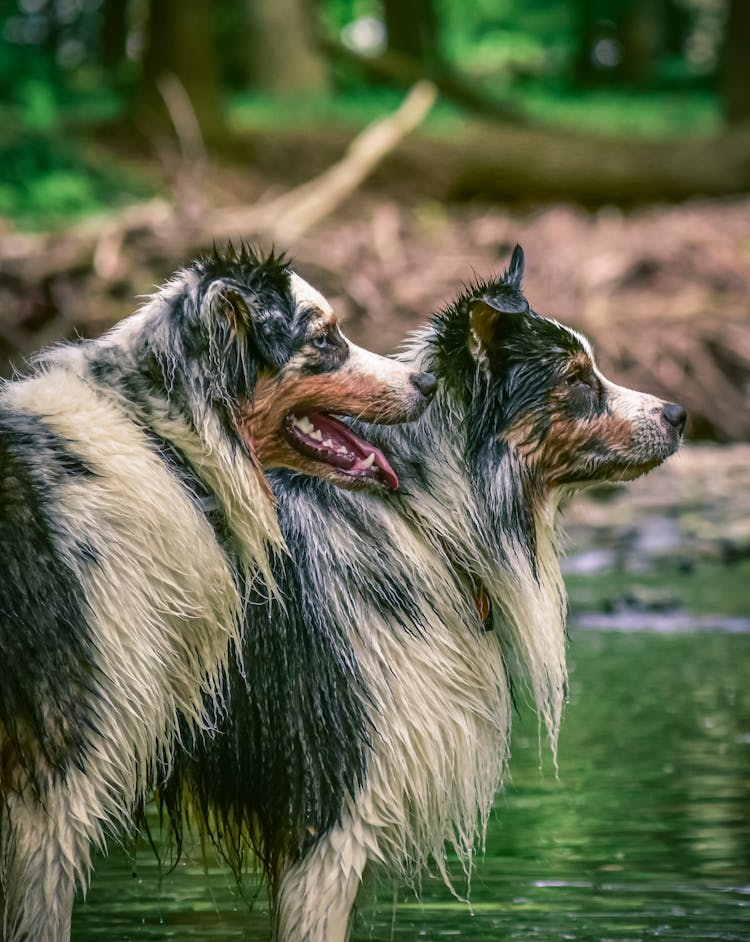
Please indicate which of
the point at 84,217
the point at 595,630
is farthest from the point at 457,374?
the point at 84,217

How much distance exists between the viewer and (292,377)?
186 inches

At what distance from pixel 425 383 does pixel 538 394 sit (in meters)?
0.39

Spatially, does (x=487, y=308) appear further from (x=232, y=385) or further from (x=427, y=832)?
(x=427, y=832)

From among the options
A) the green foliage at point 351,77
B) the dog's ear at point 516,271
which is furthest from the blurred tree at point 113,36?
the dog's ear at point 516,271

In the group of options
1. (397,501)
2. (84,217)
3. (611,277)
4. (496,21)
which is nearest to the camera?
(397,501)

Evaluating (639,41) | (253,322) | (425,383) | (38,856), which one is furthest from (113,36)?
(38,856)

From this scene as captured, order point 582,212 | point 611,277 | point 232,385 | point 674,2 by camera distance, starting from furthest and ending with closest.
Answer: point 674,2 < point 582,212 < point 611,277 < point 232,385

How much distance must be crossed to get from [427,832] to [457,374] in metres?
1.31

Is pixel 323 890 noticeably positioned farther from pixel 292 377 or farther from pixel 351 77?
pixel 351 77

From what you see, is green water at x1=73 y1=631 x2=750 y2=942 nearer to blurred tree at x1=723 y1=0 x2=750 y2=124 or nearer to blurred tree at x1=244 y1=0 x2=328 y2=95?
blurred tree at x1=244 y1=0 x2=328 y2=95

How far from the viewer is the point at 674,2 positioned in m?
37.5

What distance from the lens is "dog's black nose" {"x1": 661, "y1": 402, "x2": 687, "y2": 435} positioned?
213 inches

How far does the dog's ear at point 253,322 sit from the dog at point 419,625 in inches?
16.5

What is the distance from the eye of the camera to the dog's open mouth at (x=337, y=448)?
4.80 m
